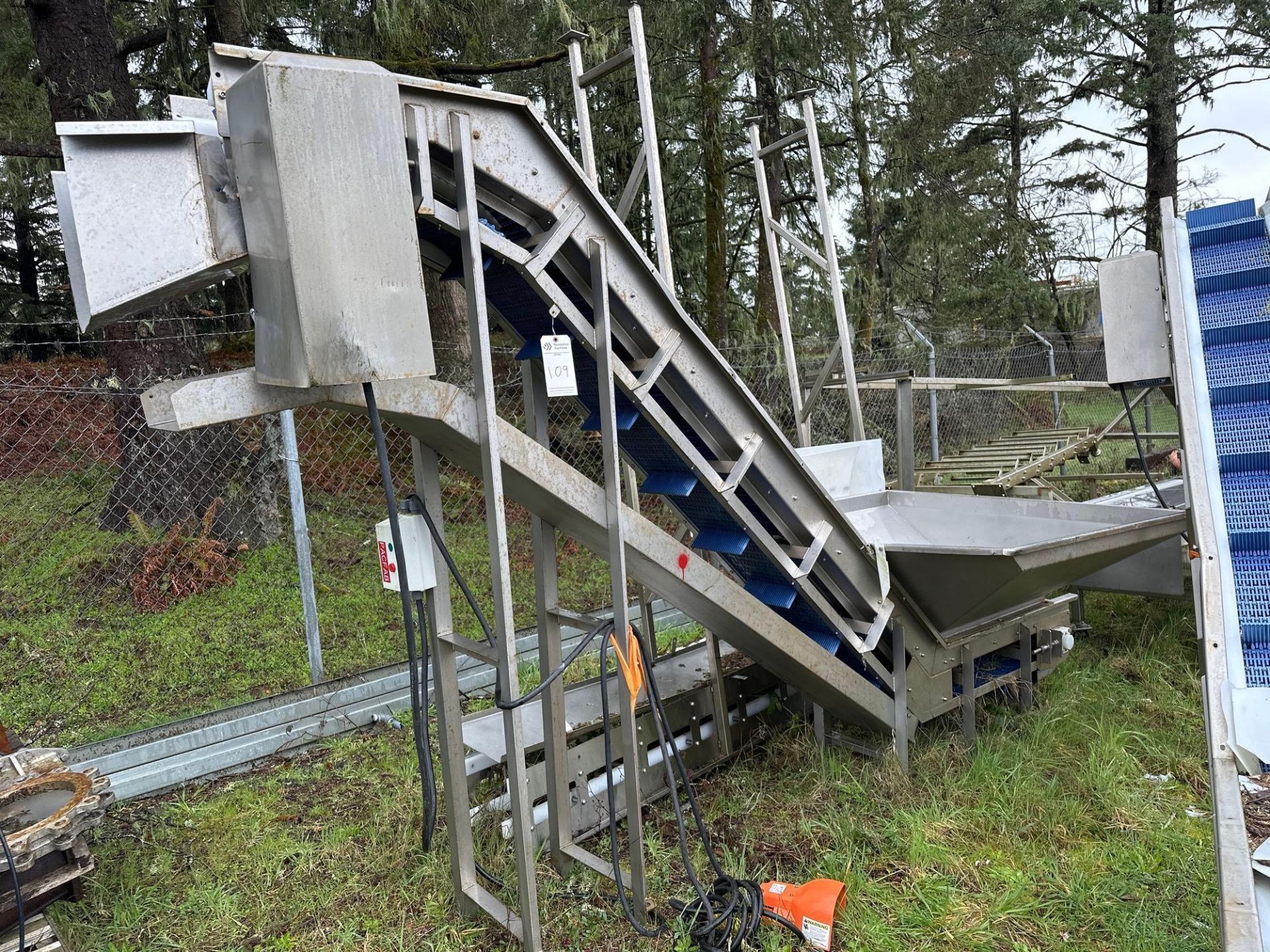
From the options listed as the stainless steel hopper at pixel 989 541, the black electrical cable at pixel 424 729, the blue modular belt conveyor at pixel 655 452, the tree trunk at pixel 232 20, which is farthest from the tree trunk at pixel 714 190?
the black electrical cable at pixel 424 729

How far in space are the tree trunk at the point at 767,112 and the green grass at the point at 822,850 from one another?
564cm

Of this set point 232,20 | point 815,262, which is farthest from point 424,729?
point 232,20

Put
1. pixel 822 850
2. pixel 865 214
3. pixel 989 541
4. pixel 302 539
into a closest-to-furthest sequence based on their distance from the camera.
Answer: pixel 822 850
pixel 989 541
pixel 302 539
pixel 865 214

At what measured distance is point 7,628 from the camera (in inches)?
222

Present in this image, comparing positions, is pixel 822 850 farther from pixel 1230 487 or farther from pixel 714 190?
pixel 714 190

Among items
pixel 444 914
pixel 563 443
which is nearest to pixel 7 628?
pixel 563 443

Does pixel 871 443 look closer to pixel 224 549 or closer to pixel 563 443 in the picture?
pixel 563 443

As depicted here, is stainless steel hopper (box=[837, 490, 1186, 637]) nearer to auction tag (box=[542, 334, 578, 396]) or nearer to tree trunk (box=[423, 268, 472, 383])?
auction tag (box=[542, 334, 578, 396])

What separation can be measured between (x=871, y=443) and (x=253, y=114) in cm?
325

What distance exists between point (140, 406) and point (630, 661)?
5942mm

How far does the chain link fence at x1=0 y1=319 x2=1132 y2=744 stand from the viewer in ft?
16.3

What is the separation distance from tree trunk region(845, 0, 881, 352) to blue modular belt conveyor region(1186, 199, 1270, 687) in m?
6.76

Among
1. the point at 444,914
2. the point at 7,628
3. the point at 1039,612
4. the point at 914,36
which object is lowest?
the point at 444,914

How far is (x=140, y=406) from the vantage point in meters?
6.78
